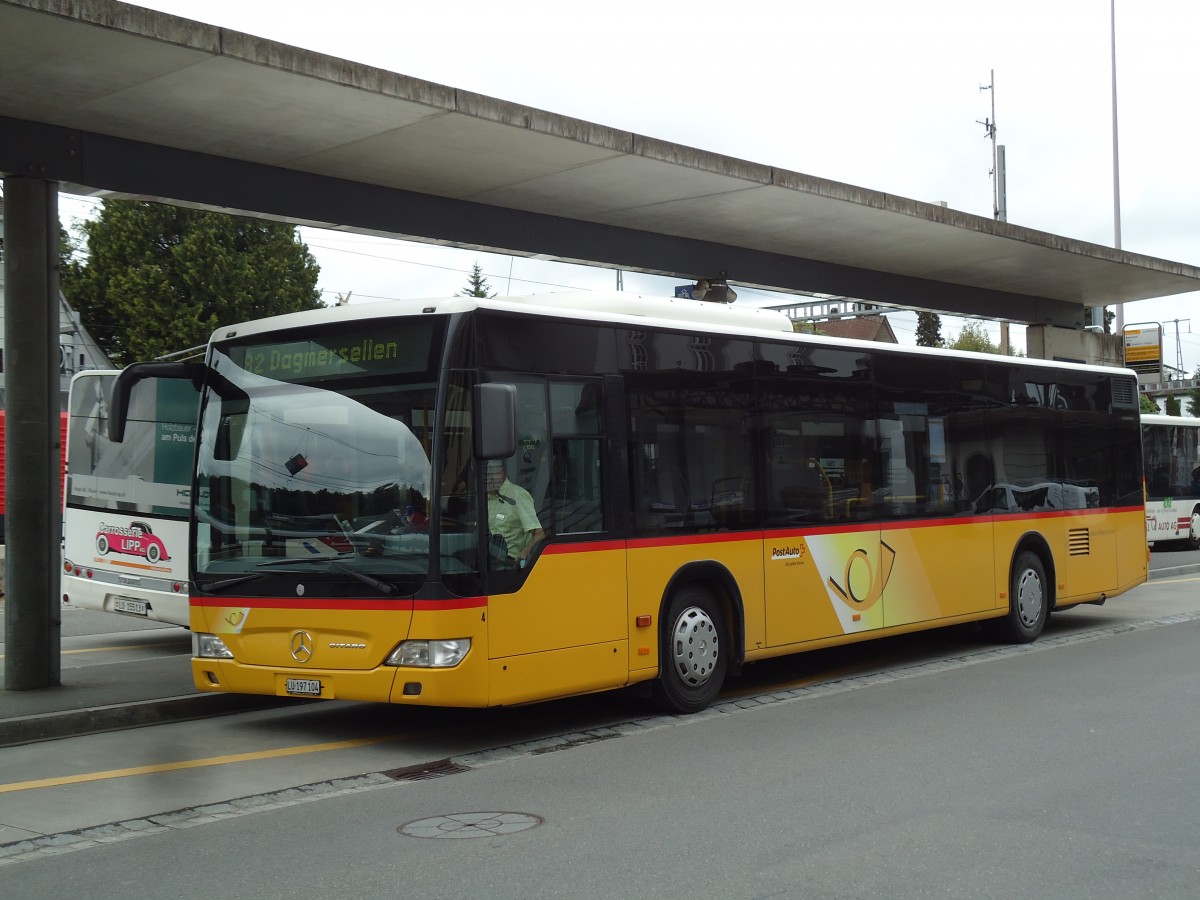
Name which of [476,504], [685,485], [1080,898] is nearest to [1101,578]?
[685,485]

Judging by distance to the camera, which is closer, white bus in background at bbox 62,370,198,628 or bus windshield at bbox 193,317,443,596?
bus windshield at bbox 193,317,443,596

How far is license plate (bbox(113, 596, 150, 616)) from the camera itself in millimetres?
14242

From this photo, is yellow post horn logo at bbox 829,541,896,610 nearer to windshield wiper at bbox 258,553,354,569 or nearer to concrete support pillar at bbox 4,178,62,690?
windshield wiper at bbox 258,553,354,569

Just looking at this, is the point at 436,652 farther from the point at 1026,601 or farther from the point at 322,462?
the point at 1026,601

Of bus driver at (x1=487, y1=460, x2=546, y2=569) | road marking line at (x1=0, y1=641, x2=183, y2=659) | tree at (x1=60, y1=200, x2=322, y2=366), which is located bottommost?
road marking line at (x1=0, y1=641, x2=183, y2=659)

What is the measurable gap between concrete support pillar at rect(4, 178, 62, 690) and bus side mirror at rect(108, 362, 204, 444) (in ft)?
4.37

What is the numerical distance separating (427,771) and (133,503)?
7.56 metres

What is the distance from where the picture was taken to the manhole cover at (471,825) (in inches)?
259

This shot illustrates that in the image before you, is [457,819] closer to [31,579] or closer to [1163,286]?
[31,579]

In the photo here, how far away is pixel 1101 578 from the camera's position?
15.9 metres

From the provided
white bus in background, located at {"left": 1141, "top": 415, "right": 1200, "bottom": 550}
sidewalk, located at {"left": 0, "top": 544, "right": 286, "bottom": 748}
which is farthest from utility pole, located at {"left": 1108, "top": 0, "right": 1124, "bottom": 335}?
sidewalk, located at {"left": 0, "top": 544, "right": 286, "bottom": 748}

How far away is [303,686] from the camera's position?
887cm

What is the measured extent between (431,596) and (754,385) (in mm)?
3824

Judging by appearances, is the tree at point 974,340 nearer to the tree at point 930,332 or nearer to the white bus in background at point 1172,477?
the tree at point 930,332
